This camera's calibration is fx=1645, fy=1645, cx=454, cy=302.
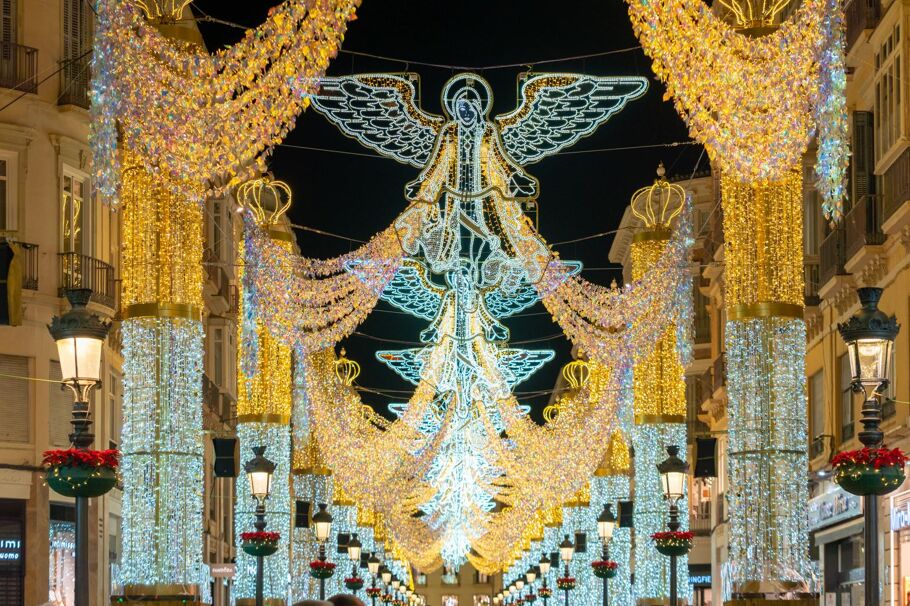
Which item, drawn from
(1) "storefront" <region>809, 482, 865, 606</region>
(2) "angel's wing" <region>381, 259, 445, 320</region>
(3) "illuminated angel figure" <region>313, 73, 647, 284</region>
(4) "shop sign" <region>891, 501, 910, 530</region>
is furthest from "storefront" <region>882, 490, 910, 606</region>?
(2) "angel's wing" <region>381, 259, 445, 320</region>

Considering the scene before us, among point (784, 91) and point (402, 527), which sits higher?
point (784, 91)

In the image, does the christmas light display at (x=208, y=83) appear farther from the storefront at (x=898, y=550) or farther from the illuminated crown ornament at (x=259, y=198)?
the storefront at (x=898, y=550)

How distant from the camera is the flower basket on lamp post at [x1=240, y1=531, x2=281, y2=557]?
73.5ft

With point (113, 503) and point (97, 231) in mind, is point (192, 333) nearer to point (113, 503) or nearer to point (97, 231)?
point (97, 231)

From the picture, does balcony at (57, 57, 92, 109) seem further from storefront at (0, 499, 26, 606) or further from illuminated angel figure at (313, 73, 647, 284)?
illuminated angel figure at (313, 73, 647, 284)

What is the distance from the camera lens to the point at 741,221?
16.9 m

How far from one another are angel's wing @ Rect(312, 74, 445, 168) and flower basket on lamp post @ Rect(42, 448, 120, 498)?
793 centimetres

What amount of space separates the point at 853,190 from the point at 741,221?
12.2m

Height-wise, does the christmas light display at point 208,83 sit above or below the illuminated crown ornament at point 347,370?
above

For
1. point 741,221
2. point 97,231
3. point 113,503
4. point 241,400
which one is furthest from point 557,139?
point 113,503

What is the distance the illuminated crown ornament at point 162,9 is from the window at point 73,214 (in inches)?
483

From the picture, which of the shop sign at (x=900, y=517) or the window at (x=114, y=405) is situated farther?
the window at (x=114, y=405)

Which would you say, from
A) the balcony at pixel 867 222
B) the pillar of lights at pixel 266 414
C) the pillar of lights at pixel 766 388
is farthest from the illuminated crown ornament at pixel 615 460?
the pillar of lights at pixel 766 388

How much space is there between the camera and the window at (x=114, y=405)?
1300 inches
